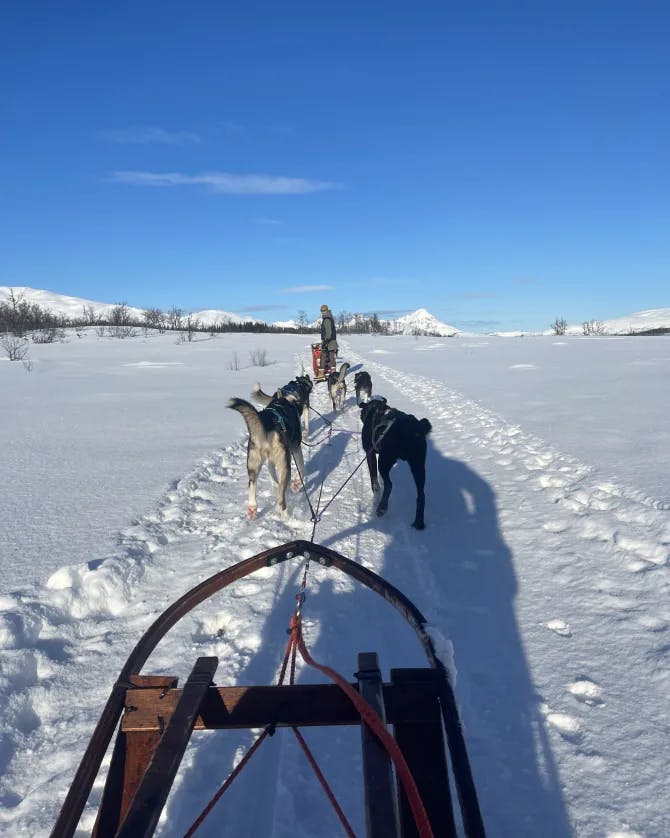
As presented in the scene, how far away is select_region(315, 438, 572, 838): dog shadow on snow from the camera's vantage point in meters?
1.82

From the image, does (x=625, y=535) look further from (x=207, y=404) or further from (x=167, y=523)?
(x=207, y=404)

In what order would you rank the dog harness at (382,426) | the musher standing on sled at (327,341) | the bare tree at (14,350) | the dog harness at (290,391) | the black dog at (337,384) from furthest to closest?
the bare tree at (14,350)
the musher standing on sled at (327,341)
the black dog at (337,384)
the dog harness at (290,391)
the dog harness at (382,426)

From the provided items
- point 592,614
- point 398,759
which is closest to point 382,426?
point 592,614

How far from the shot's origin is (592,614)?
2.78m

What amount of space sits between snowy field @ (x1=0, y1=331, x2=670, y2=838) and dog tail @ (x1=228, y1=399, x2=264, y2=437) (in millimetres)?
759

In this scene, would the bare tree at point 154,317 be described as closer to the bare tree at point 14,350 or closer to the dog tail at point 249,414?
the bare tree at point 14,350

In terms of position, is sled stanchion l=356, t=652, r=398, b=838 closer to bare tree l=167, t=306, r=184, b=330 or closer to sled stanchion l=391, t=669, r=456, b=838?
sled stanchion l=391, t=669, r=456, b=838

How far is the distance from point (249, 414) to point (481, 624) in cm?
243

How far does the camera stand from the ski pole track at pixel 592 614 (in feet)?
6.13

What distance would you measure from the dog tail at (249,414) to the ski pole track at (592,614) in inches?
66.4

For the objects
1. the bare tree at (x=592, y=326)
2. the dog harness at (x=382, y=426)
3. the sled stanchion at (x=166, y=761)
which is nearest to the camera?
the sled stanchion at (x=166, y=761)

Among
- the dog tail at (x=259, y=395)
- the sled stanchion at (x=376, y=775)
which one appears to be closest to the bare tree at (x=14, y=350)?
the dog tail at (x=259, y=395)

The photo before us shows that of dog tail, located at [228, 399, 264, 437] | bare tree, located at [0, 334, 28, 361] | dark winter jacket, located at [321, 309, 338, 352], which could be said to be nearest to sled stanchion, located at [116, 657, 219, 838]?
dog tail, located at [228, 399, 264, 437]

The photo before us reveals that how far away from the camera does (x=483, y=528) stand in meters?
4.13
